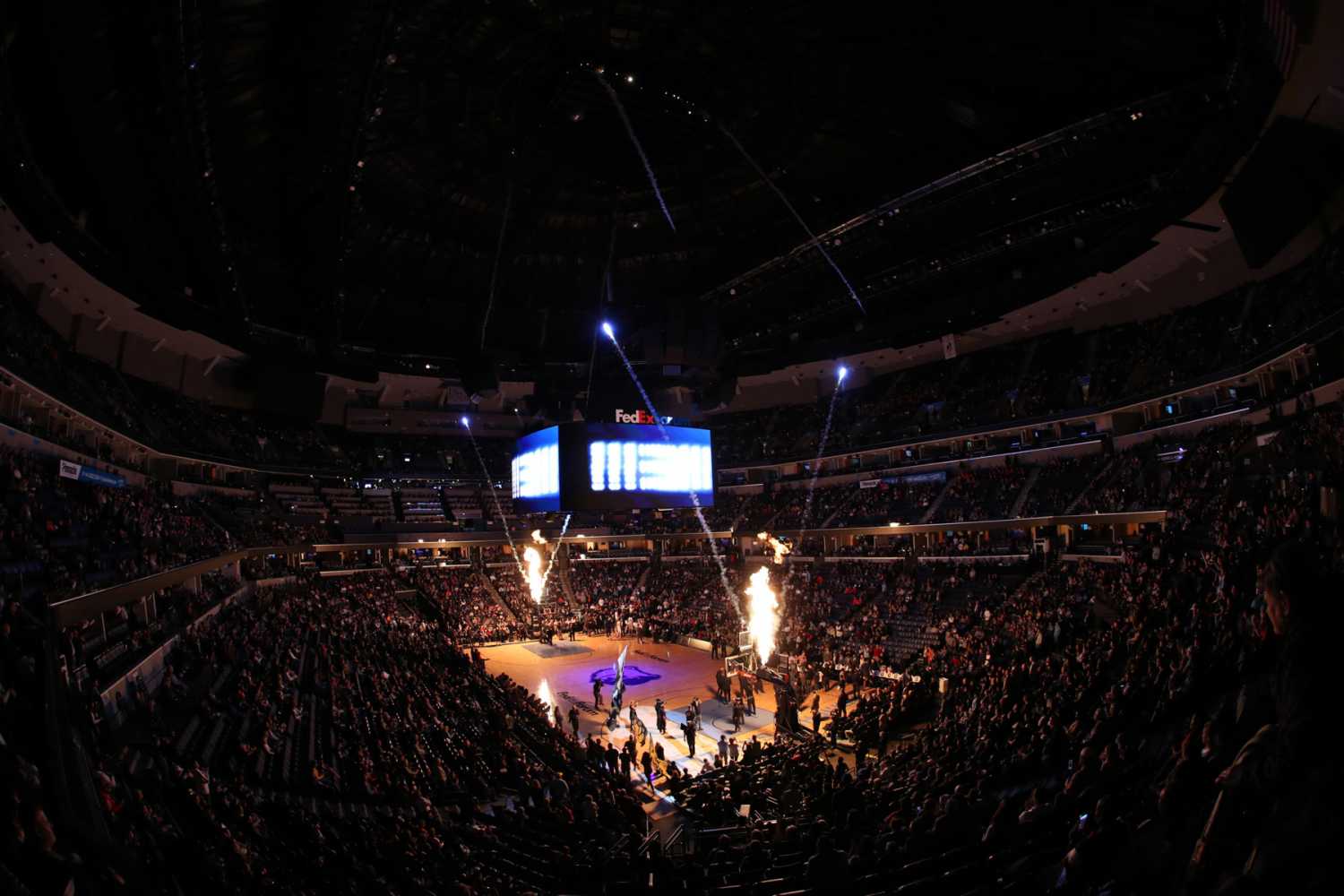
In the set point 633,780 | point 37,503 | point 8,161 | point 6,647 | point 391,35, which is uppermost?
point 391,35

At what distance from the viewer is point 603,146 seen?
70.5 ft

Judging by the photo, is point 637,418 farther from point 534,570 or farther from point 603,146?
point 534,570

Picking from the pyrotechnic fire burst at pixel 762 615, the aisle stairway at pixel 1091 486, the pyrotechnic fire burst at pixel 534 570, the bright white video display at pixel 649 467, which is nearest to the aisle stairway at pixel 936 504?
the aisle stairway at pixel 1091 486

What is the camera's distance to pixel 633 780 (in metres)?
18.5

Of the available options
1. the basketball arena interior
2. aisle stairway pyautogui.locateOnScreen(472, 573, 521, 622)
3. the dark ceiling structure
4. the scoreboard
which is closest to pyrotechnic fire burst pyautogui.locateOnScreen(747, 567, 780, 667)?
the basketball arena interior

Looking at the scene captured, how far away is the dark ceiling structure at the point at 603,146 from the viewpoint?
15.5 meters

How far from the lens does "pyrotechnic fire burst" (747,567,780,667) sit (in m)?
31.9

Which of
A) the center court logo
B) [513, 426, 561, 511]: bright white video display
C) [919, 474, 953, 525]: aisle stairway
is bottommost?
the center court logo

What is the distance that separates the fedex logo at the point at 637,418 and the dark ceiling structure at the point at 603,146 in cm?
451

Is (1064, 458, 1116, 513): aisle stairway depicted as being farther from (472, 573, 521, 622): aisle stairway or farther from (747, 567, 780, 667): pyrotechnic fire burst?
(472, 573, 521, 622): aisle stairway

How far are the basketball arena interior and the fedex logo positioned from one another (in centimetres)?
19

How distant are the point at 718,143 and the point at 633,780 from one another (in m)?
19.5

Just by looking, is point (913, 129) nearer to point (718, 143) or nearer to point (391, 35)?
point (718, 143)

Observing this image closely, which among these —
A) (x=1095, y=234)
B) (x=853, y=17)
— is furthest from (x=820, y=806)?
(x=1095, y=234)
